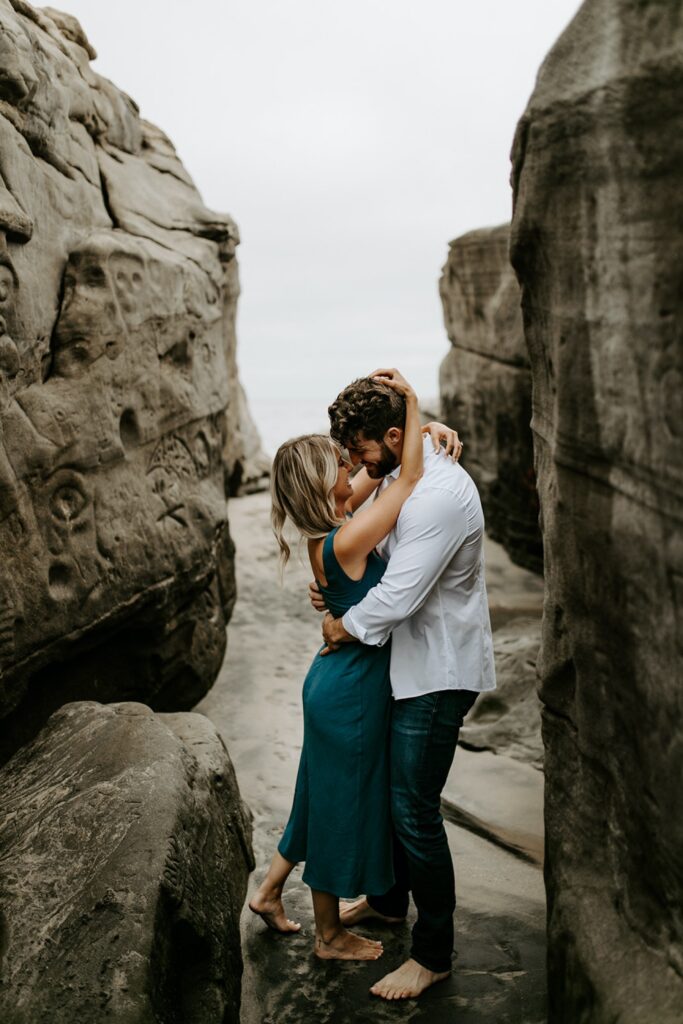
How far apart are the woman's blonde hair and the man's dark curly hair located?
7cm

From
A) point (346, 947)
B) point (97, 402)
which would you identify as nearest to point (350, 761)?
point (346, 947)

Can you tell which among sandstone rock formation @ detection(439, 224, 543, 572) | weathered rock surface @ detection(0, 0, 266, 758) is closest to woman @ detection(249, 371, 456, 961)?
weathered rock surface @ detection(0, 0, 266, 758)

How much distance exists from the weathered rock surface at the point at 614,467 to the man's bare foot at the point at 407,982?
50cm

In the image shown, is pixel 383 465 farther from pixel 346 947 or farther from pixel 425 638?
pixel 346 947

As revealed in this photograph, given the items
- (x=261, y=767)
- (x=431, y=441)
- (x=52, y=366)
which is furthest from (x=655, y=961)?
(x=52, y=366)

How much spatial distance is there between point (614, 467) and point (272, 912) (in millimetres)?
2015

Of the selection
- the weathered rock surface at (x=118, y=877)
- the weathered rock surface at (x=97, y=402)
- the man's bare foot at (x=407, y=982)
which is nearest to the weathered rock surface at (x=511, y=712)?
the weathered rock surface at (x=97, y=402)

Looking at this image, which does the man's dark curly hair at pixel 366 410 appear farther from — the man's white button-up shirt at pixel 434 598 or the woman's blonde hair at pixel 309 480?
the man's white button-up shirt at pixel 434 598

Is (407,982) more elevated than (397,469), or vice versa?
(397,469)

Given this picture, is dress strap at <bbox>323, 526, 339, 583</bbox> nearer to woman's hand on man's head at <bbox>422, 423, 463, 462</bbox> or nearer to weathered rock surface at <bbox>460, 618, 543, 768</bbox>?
woman's hand on man's head at <bbox>422, 423, 463, 462</bbox>

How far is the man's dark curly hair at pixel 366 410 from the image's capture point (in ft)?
10.4

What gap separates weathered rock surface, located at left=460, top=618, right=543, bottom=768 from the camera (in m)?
5.15

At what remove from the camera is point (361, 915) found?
3721mm

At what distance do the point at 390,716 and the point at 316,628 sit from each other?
4047mm
